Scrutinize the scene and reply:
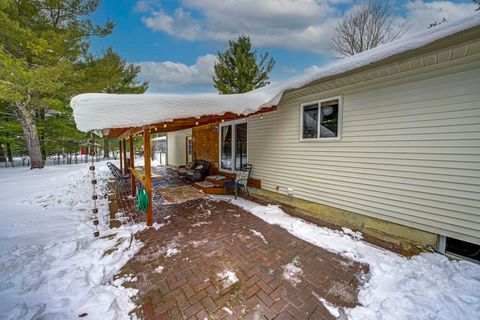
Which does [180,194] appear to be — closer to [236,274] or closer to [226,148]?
[226,148]

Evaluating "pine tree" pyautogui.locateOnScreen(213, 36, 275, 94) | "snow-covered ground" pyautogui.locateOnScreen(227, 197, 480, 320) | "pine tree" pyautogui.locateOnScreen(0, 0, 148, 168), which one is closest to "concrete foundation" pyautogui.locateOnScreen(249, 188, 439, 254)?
"snow-covered ground" pyautogui.locateOnScreen(227, 197, 480, 320)

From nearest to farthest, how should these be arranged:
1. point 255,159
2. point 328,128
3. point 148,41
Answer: point 328,128, point 255,159, point 148,41

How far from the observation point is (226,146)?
7.67 metres

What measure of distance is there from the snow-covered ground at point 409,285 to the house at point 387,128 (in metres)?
0.57

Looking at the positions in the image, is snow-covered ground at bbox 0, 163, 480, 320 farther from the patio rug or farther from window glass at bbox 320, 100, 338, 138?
window glass at bbox 320, 100, 338, 138

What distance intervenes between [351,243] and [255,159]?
3644 millimetres

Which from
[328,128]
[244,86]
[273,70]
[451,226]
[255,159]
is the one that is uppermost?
[273,70]

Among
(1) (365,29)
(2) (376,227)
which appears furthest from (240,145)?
(1) (365,29)

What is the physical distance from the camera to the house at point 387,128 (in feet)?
8.57

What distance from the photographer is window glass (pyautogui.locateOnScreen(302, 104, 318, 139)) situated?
445 cm

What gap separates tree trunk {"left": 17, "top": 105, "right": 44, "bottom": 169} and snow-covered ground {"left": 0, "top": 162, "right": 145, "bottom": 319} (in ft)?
26.6

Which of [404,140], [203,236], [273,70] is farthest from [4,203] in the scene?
A: [273,70]

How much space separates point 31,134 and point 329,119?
1517 centimetres

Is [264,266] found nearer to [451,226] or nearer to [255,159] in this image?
[451,226]
